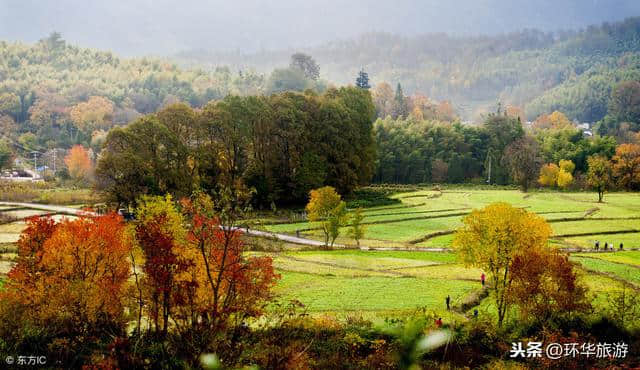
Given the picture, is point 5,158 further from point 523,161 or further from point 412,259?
point 523,161

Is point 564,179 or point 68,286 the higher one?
point 564,179

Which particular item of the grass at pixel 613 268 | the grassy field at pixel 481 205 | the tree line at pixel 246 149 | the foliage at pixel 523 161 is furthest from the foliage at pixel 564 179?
the grass at pixel 613 268

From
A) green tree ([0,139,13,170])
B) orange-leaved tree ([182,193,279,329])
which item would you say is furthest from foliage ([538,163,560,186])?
→ green tree ([0,139,13,170])

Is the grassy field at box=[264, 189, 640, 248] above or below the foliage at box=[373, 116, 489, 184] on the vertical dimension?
below

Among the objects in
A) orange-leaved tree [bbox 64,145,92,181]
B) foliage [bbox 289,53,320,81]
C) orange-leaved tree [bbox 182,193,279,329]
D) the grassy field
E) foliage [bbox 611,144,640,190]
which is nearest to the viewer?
orange-leaved tree [bbox 182,193,279,329]

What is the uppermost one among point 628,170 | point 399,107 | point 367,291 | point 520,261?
point 399,107

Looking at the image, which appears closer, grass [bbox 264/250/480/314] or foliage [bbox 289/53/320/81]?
grass [bbox 264/250/480/314]

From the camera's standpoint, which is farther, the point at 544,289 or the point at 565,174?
the point at 565,174

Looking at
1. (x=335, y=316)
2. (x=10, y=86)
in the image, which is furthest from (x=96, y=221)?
(x=10, y=86)

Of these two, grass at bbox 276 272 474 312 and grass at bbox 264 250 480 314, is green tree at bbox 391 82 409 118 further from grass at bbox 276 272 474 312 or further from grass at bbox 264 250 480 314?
grass at bbox 276 272 474 312

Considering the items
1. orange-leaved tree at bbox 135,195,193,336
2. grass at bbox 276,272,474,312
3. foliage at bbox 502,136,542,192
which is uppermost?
foliage at bbox 502,136,542,192

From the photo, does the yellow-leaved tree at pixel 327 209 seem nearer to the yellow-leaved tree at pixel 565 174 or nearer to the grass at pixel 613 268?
the grass at pixel 613 268

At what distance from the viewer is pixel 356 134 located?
74312mm

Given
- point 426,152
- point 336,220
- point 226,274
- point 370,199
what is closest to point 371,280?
point 336,220
